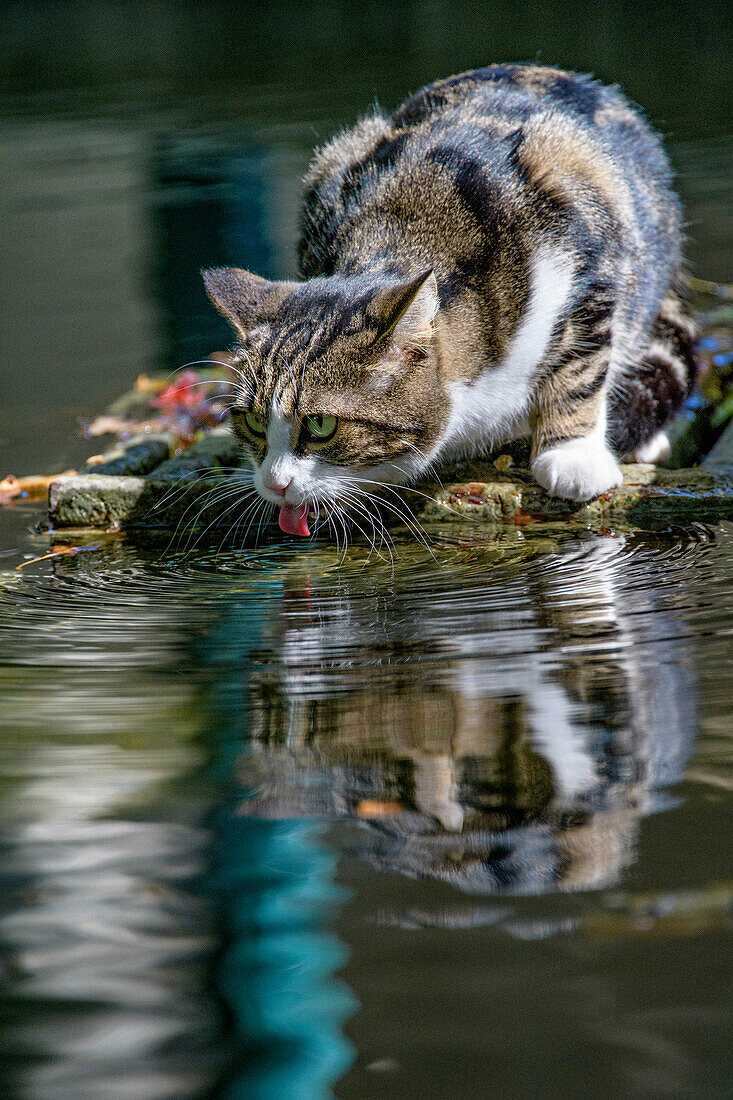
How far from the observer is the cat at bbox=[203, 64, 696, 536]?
2.63 m

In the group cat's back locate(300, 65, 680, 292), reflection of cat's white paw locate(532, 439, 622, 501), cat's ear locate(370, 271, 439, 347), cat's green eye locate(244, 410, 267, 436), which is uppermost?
cat's back locate(300, 65, 680, 292)

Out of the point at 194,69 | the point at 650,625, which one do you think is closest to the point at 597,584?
the point at 650,625

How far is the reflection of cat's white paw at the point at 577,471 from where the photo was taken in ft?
9.45

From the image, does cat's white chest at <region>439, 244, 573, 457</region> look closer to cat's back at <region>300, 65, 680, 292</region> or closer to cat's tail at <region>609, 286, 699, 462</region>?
cat's back at <region>300, 65, 680, 292</region>

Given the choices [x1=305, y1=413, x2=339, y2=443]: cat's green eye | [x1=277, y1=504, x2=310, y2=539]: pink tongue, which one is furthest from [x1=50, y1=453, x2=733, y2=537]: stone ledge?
[x1=305, y1=413, x2=339, y2=443]: cat's green eye

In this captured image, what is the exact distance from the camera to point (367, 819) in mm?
1553

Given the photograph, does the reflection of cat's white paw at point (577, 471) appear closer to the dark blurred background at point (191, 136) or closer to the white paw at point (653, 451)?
the white paw at point (653, 451)

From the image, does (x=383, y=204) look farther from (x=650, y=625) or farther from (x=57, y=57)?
(x=57, y=57)

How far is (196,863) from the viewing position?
1.49m

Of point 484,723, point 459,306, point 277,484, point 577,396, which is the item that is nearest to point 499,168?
point 459,306

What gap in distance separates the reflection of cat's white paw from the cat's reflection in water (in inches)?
17.1

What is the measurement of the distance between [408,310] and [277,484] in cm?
50

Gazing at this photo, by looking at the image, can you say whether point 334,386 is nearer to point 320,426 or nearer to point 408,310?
point 320,426

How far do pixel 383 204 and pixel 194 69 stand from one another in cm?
1096
